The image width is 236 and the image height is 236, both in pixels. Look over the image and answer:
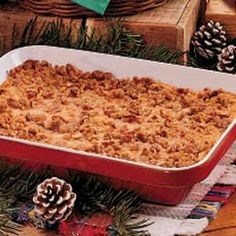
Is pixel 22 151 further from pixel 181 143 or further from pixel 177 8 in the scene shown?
pixel 177 8

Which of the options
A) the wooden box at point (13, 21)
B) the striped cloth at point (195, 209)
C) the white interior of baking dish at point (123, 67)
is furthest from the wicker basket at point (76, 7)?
the striped cloth at point (195, 209)

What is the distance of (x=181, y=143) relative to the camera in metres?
1.37

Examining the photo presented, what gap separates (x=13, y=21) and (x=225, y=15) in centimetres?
39

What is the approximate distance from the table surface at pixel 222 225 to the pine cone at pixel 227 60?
1.30 ft

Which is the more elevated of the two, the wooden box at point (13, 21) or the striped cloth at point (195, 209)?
the striped cloth at point (195, 209)

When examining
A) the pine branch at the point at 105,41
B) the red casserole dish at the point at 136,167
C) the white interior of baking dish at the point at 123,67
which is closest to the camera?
the red casserole dish at the point at 136,167

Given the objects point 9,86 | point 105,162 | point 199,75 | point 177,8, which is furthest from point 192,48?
point 105,162

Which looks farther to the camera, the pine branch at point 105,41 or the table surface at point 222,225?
the pine branch at point 105,41

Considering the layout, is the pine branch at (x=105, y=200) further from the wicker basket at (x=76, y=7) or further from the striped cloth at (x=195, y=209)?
the wicker basket at (x=76, y=7)

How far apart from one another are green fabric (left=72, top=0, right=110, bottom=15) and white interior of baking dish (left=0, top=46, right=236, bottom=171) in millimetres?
114

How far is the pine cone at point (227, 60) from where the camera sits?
1721 millimetres

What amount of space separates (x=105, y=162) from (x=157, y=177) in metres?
0.07

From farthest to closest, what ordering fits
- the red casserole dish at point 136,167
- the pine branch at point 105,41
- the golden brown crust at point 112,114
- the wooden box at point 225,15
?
the wooden box at point 225,15 < the pine branch at point 105,41 < the golden brown crust at point 112,114 < the red casserole dish at point 136,167

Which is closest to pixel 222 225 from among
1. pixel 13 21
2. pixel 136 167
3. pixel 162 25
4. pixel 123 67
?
pixel 136 167
